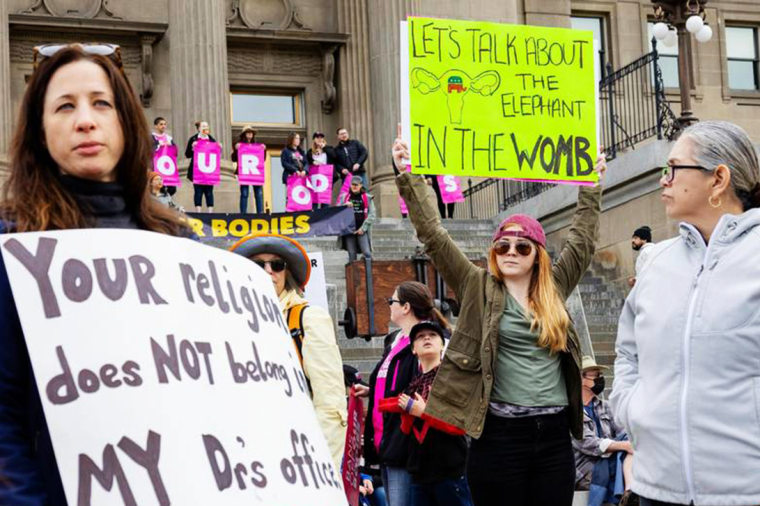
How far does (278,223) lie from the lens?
877 inches

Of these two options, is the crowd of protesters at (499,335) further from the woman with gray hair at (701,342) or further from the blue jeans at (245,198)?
the blue jeans at (245,198)

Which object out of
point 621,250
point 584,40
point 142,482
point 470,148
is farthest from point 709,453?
point 621,250

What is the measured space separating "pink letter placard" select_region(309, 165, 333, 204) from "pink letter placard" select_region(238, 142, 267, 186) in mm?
1061

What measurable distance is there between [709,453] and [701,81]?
33311 mm

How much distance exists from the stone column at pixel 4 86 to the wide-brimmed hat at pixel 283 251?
812 inches

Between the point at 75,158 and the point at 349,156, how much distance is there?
2237 centimetres

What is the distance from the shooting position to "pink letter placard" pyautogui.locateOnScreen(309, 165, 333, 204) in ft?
82.4

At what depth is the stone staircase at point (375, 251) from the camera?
51.2ft

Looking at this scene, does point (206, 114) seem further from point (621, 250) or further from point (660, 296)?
point (660, 296)

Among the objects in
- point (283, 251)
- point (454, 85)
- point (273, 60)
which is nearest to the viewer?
point (283, 251)

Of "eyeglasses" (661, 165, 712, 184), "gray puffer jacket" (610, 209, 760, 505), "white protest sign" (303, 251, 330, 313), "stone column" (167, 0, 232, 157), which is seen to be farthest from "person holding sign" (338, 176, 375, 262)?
"gray puffer jacket" (610, 209, 760, 505)

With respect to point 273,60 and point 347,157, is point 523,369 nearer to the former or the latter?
point 347,157

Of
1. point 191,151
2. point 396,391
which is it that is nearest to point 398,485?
point 396,391

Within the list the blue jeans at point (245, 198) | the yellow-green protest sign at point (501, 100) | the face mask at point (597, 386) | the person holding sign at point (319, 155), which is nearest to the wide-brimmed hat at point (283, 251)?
the yellow-green protest sign at point (501, 100)
